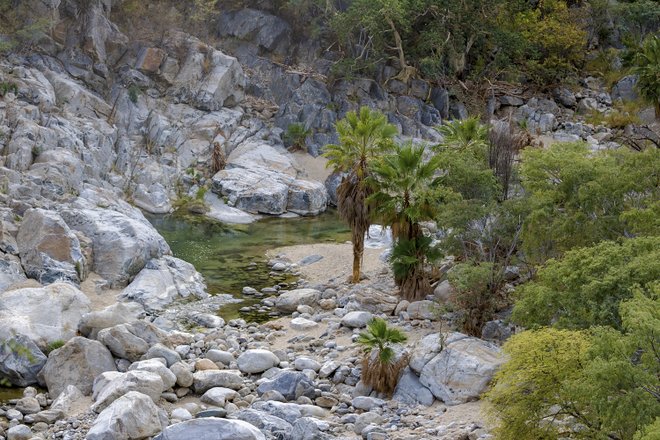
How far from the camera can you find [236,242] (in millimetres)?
32094

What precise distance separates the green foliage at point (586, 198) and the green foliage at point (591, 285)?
69.4 inches

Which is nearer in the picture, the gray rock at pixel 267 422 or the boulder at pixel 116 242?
the gray rock at pixel 267 422

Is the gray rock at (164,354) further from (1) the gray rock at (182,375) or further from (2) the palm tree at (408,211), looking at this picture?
(2) the palm tree at (408,211)

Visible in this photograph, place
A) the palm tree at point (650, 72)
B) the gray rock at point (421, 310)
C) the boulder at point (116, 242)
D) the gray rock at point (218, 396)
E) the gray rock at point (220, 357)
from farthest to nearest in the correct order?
the palm tree at point (650, 72) < the boulder at point (116, 242) < the gray rock at point (421, 310) < the gray rock at point (220, 357) < the gray rock at point (218, 396)

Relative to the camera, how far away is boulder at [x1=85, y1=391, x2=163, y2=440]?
13.1 m

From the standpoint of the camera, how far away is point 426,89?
50250 mm

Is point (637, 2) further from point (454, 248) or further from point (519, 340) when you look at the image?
point (519, 340)

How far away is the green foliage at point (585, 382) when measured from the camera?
30.1ft

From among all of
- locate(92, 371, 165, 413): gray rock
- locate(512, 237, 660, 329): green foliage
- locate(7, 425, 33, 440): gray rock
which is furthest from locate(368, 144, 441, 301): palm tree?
locate(7, 425, 33, 440): gray rock

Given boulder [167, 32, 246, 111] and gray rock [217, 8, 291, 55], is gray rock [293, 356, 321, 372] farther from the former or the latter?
gray rock [217, 8, 291, 55]

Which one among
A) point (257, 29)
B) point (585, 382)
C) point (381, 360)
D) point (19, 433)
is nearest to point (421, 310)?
point (381, 360)

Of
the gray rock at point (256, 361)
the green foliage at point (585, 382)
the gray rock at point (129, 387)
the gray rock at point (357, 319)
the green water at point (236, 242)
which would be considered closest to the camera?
the green foliage at point (585, 382)

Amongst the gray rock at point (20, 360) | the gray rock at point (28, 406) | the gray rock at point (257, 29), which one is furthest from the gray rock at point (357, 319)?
the gray rock at point (257, 29)

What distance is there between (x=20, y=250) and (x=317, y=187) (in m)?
20.8
